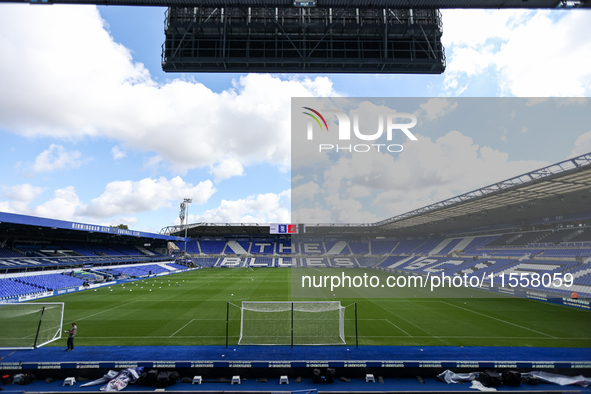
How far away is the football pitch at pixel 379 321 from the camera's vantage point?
12609 millimetres

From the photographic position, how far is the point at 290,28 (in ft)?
27.4

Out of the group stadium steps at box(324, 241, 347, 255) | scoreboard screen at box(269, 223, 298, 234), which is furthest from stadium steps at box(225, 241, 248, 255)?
stadium steps at box(324, 241, 347, 255)

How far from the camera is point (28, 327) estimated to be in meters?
13.9

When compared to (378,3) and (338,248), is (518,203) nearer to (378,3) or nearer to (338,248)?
(378,3)

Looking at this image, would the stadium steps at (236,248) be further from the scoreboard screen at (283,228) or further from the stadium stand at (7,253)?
the stadium stand at (7,253)

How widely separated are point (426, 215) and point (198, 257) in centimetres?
5287

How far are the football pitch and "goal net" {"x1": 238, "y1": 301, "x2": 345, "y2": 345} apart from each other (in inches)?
24.0

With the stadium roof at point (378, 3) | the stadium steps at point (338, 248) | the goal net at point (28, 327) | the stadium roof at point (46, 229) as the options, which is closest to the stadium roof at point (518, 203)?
the stadium roof at point (378, 3)

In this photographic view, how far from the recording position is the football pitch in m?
12.6

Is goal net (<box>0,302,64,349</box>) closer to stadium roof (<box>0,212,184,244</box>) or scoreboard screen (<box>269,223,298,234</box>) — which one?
stadium roof (<box>0,212,184,244</box>)

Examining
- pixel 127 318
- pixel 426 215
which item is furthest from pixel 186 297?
pixel 426 215

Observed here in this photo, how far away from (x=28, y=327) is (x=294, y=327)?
1310 centimetres

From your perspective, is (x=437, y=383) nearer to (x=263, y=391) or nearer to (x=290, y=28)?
(x=263, y=391)

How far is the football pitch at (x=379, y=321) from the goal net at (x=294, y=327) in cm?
61
